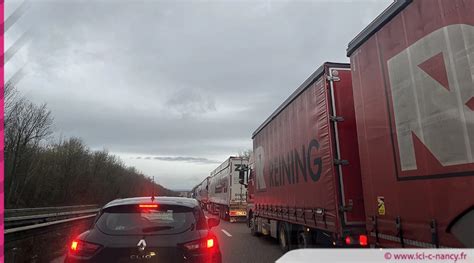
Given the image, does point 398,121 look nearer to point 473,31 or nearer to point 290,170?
point 473,31

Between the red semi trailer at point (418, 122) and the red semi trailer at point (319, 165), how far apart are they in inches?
38.4

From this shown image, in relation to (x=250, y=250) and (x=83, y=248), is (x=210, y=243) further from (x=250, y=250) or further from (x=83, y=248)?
(x=250, y=250)

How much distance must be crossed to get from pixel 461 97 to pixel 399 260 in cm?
208

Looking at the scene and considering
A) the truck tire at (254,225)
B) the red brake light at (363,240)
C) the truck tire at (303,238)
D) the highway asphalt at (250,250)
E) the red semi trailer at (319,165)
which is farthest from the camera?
the truck tire at (254,225)

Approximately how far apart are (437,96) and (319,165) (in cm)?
392

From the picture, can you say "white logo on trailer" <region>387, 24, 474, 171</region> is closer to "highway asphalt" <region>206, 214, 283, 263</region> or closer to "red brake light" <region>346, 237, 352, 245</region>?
"red brake light" <region>346, 237, 352, 245</region>

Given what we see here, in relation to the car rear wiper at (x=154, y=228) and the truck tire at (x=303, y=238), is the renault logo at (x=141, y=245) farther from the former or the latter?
the truck tire at (x=303, y=238)

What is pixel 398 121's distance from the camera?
4.96m

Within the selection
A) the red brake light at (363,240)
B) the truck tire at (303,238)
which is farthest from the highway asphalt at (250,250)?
the red brake light at (363,240)

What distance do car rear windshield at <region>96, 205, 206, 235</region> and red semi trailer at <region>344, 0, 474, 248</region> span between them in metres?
2.53

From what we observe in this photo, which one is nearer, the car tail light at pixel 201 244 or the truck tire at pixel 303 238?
the car tail light at pixel 201 244

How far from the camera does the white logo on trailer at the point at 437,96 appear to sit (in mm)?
3707

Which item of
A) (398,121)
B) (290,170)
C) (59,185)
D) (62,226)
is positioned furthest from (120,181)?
(398,121)

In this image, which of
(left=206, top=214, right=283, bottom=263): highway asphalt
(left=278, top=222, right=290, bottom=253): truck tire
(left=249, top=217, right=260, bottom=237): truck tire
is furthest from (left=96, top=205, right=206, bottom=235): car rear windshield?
(left=249, top=217, right=260, bottom=237): truck tire
